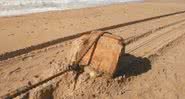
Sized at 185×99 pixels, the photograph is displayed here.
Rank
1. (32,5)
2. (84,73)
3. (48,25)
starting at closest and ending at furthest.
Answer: (84,73)
(48,25)
(32,5)

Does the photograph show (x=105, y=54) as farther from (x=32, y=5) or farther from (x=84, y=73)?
(x=32, y=5)

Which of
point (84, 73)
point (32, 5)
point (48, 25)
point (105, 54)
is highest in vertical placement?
point (105, 54)

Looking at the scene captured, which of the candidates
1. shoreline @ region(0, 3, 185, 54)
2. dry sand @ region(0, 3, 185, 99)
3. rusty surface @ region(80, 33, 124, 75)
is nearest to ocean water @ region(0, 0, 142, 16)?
shoreline @ region(0, 3, 185, 54)

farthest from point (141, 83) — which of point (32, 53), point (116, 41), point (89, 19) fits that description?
point (89, 19)

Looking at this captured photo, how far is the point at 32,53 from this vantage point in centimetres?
871

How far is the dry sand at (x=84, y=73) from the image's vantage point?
255 inches

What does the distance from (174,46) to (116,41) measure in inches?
161

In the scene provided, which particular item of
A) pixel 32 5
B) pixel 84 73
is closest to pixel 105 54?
pixel 84 73

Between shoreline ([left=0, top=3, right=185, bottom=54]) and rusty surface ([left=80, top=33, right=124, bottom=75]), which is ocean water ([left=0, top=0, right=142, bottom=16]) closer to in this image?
shoreline ([left=0, top=3, right=185, bottom=54])

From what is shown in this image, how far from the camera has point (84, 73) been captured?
21.9 feet

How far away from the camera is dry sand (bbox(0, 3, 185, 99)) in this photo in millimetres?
6488

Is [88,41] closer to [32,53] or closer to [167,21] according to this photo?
[32,53]

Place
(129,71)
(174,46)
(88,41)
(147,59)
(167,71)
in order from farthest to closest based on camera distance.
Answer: (174,46)
(147,59)
(167,71)
(129,71)
(88,41)

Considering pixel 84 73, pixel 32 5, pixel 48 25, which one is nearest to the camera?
pixel 84 73
